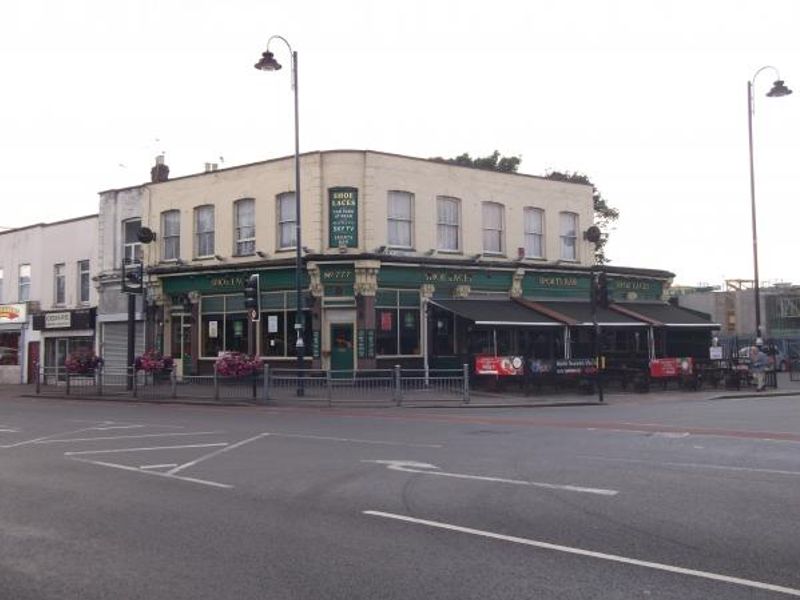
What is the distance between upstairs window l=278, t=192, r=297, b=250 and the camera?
3044 cm

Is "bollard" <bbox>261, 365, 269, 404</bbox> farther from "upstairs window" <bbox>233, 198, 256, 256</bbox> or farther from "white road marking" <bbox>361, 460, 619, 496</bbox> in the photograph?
"white road marking" <bbox>361, 460, 619, 496</bbox>

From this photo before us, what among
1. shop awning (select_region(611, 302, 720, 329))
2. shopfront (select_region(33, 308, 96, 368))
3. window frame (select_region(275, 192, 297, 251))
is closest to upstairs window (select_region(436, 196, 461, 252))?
window frame (select_region(275, 192, 297, 251))

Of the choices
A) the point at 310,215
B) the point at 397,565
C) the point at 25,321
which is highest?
the point at 310,215

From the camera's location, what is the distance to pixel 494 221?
3312cm

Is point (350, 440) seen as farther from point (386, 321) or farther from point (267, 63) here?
point (386, 321)

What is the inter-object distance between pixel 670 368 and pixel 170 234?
66.4 feet

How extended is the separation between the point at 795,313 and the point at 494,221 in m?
43.2

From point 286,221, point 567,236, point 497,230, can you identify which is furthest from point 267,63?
point 567,236

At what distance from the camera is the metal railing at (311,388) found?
928 inches

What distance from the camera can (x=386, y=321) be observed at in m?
29.4

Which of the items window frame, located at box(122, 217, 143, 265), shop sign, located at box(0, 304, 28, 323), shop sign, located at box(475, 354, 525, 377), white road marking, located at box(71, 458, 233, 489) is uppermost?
window frame, located at box(122, 217, 143, 265)

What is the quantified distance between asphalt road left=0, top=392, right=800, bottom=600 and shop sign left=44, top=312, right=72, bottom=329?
23.2 m

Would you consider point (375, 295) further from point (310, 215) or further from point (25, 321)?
point (25, 321)

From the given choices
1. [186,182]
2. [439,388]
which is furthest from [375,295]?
[186,182]
